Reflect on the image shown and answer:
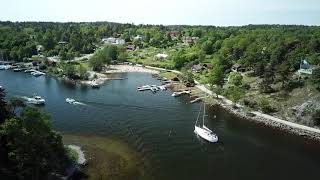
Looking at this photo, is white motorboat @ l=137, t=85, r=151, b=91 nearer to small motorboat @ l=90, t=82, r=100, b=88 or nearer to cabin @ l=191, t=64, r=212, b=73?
small motorboat @ l=90, t=82, r=100, b=88

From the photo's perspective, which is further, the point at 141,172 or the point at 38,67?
the point at 38,67

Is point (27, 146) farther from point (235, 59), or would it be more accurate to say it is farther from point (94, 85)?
point (235, 59)

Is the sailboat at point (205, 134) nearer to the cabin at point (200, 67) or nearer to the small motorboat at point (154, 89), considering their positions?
the small motorboat at point (154, 89)

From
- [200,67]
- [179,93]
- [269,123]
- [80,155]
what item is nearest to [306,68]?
[269,123]

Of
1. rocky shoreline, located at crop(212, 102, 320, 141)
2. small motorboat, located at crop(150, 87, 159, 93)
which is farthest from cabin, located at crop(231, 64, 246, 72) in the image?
rocky shoreline, located at crop(212, 102, 320, 141)

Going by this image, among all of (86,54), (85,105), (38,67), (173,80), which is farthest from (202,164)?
(86,54)

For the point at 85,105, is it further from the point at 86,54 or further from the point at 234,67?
the point at 86,54
